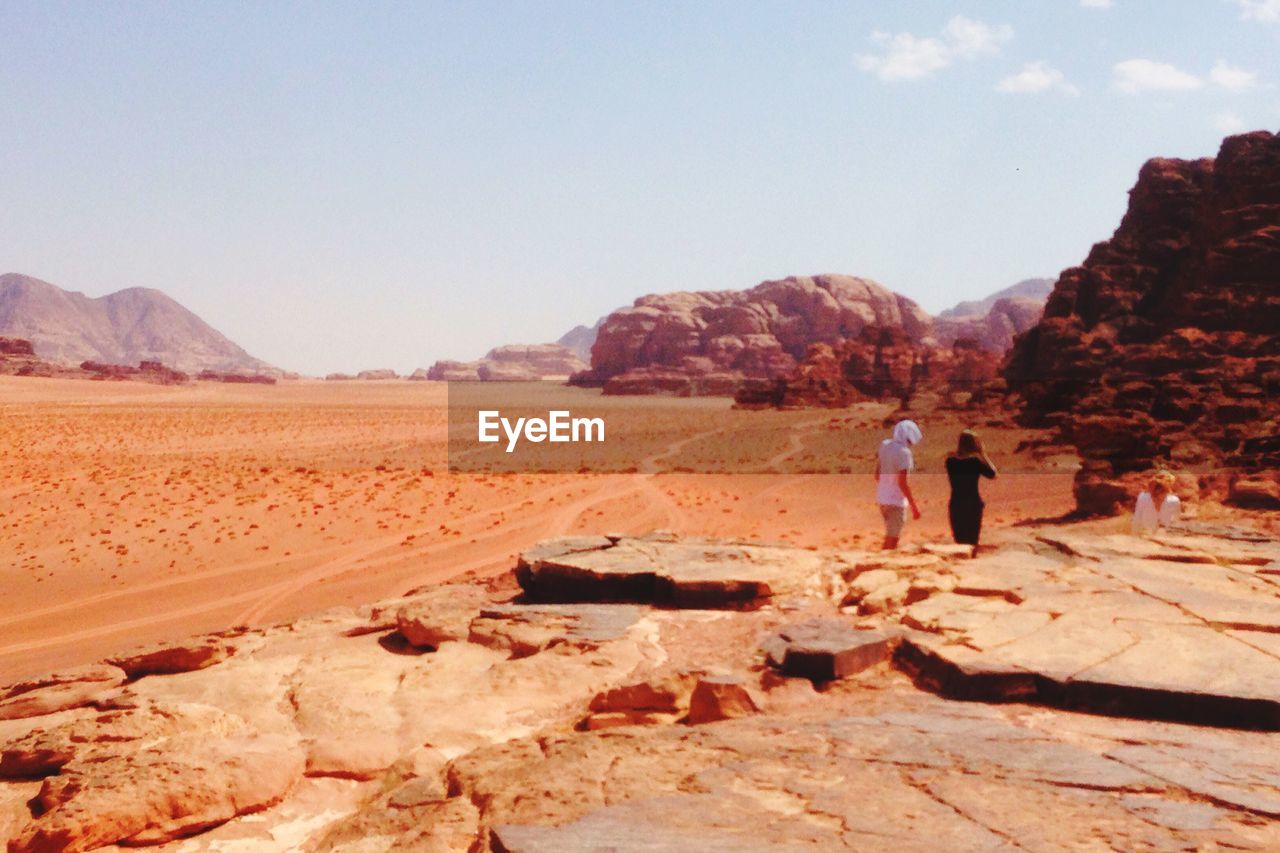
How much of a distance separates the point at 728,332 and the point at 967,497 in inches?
3779

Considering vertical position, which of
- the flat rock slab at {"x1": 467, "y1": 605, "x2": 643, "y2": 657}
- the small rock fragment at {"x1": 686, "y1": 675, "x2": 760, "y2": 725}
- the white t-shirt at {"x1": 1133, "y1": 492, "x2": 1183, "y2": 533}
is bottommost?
the flat rock slab at {"x1": 467, "y1": 605, "x2": 643, "y2": 657}

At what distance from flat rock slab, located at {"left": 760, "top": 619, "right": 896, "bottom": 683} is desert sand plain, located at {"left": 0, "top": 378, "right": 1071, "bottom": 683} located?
305 inches

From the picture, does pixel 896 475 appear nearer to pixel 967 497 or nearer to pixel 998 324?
pixel 967 497

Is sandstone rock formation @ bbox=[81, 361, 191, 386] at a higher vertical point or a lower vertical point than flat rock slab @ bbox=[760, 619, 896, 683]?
higher

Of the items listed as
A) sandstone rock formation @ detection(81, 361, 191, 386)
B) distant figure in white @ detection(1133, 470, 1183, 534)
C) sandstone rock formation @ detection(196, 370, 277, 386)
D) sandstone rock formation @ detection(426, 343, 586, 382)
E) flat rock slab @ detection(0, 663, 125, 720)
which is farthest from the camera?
sandstone rock formation @ detection(426, 343, 586, 382)

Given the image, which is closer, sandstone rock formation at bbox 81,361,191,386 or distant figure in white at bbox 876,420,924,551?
distant figure in white at bbox 876,420,924,551

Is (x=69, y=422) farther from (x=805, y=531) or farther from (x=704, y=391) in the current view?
(x=704, y=391)

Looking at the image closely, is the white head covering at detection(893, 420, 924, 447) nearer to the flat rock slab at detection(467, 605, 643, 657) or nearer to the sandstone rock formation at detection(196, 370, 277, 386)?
the flat rock slab at detection(467, 605, 643, 657)

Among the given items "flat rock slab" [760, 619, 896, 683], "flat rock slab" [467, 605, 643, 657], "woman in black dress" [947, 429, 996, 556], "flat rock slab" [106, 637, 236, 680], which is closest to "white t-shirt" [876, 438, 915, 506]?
"woman in black dress" [947, 429, 996, 556]

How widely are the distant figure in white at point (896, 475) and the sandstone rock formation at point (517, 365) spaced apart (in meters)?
159

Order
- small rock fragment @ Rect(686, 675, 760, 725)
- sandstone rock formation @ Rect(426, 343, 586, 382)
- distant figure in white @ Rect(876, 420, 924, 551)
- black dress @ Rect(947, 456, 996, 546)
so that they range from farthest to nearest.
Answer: sandstone rock formation @ Rect(426, 343, 586, 382) → distant figure in white @ Rect(876, 420, 924, 551) → black dress @ Rect(947, 456, 996, 546) → small rock fragment @ Rect(686, 675, 760, 725)

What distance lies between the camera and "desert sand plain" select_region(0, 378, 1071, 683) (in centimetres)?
1198

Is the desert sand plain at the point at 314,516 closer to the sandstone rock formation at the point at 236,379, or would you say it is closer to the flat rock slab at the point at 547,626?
the flat rock slab at the point at 547,626

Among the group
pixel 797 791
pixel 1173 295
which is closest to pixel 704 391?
pixel 1173 295
